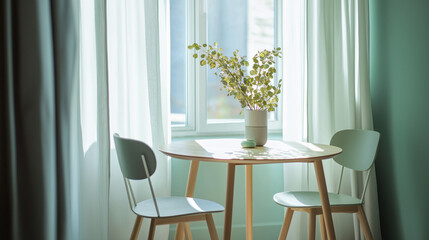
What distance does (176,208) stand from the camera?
7.41 ft

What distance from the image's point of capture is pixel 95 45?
2527 millimetres

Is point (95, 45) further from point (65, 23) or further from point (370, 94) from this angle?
point (370, 94)

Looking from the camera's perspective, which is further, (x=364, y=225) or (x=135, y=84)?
(x=135, y=84)

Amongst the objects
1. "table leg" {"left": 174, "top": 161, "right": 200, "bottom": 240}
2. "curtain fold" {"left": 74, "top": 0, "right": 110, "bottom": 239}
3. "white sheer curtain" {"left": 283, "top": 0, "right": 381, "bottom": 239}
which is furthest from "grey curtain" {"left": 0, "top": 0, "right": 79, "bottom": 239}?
"white sheer curtain" {"left": 283, "top": 0, "right": 381, "bottom": 239}

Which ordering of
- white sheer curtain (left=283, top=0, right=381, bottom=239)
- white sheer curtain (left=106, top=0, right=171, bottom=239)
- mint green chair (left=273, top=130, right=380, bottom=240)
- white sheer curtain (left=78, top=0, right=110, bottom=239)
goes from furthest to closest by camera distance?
white sheer curtain (left=283, top=0, right=381, bottom=239) → white sheer curtain (left=106, top=0, right=171, bottom=239) → white sheer curtain (left=78, top=0, right=110, bottom=239) → mint green chair (left=273, top=130, right=380, bottom=240)

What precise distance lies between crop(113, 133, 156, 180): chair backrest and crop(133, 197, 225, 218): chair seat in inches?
8.1

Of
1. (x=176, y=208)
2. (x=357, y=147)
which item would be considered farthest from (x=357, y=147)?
(x=176, y=208)

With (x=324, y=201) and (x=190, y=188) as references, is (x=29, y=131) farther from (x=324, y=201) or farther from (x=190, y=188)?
(x=324, y=201)

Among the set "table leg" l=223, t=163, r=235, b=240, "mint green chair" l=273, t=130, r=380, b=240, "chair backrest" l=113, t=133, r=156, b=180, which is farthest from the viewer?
"mint green chair" l=273, t=130, r=380, b=240

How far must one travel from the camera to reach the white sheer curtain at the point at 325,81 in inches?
115

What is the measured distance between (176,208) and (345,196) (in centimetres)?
95

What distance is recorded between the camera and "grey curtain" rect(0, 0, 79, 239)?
6.91ft

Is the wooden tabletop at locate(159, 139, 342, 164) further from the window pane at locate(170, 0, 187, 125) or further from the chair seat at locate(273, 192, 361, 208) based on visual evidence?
the window pane at locate(170, 0, 187, 125)

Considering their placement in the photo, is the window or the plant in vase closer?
the plant in vase
